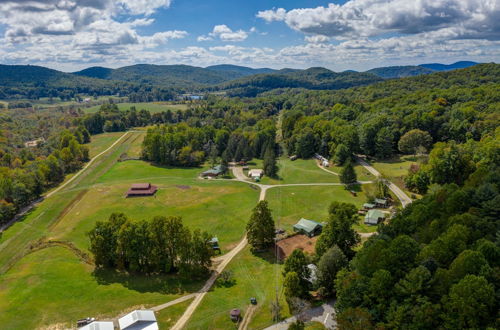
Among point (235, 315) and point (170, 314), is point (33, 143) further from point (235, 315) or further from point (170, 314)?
point (235, 315)

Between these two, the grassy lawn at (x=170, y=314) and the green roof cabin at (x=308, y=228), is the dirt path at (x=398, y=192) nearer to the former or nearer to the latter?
the green roof cabin at (x=308, y=228)

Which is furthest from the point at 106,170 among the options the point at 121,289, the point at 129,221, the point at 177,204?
the point at 121,289

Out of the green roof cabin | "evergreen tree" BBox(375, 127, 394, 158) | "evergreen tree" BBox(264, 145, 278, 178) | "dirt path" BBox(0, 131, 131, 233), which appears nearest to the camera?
the green roof cabin

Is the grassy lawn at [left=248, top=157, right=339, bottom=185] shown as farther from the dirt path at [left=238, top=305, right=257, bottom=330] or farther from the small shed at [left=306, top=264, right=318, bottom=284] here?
the dirt path at [left=238, top=305, right=257, bottom=330]

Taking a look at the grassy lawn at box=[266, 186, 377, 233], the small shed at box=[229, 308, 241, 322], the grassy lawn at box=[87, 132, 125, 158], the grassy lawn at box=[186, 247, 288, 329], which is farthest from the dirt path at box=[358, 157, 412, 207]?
the grassy lawn at box=[87, 132, 125, 158]

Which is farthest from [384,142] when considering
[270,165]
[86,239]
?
[86,239]

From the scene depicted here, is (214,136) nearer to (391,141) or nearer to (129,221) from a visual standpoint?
(391,141)

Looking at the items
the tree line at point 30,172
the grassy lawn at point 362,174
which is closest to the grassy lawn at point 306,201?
the grassy lawn at point 362,174
